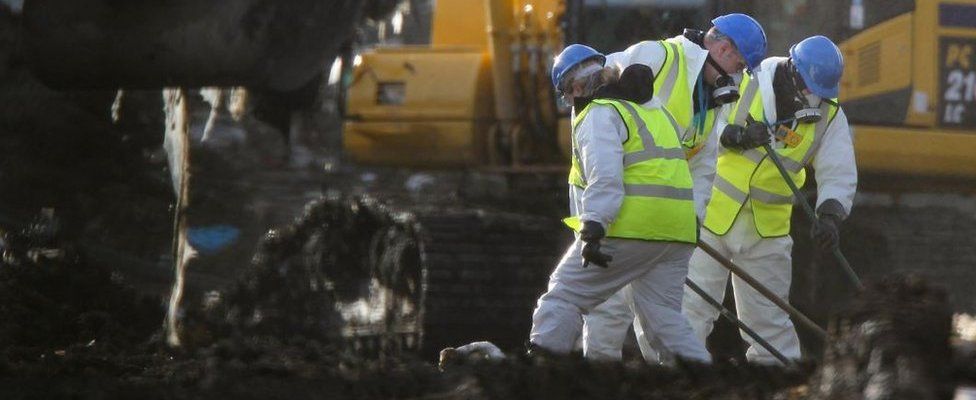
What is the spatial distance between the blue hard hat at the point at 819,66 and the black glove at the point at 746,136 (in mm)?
298

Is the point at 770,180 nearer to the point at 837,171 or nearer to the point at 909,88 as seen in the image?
the point at 837,171

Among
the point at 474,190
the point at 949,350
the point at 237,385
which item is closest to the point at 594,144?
the point at 237,385

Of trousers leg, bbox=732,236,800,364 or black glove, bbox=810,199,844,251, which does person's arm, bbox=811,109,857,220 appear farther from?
trousers leg, bbox=732,236,800,364

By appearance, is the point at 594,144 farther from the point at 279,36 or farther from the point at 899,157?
the point at 899,157

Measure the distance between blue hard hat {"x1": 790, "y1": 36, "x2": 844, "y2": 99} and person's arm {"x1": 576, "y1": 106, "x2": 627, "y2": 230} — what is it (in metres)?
1.84

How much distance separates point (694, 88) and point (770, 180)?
45.2 inches

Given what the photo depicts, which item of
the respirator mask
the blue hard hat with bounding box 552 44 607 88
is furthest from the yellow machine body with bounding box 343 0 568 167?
the blue hard hat with bounding box 552 44 607 88

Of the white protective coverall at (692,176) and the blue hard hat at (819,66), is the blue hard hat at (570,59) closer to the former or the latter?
the white protective coverall at (692,176)

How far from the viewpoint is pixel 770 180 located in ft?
30.3

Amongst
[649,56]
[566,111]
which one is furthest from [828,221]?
[566,111]

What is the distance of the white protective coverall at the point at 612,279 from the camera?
749 centimetres

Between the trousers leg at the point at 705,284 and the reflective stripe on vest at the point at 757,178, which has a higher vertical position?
the reflective stripe on vest at the point at 757,178

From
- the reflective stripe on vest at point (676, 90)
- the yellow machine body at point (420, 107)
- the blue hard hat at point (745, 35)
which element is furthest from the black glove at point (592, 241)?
the yellow machine body at point (420, 107)

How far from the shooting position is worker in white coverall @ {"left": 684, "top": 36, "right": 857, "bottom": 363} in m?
9.04
